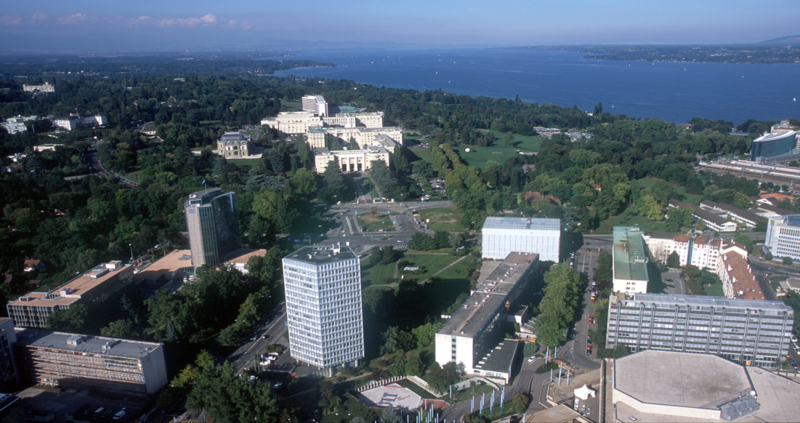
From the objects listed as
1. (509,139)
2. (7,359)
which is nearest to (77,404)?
(7,359)

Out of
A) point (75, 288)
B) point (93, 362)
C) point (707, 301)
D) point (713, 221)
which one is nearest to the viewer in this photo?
point (93, 362)

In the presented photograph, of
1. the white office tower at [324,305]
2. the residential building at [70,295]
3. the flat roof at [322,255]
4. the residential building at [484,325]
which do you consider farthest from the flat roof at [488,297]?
the residential building at [70,295]

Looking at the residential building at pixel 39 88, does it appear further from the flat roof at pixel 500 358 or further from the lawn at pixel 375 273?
the flat roof at pixel 500 358

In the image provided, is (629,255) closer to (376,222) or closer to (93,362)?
(376,222)

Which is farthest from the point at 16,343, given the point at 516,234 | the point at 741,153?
the point at 741,153

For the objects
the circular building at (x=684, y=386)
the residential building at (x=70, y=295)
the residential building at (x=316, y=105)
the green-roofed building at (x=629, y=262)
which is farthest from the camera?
the residential building at (x=316, y=105)

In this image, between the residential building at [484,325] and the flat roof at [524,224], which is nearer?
the residential building at [484,325]

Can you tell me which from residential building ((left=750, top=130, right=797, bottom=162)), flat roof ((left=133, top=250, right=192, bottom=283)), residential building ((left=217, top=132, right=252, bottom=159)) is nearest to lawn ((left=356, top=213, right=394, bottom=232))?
flat roof ((left=133, top=250, right=192, bottom=283))

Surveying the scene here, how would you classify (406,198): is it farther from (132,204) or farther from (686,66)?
(686,66)

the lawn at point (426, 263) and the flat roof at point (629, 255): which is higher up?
the flat roof at point (629, 255)
